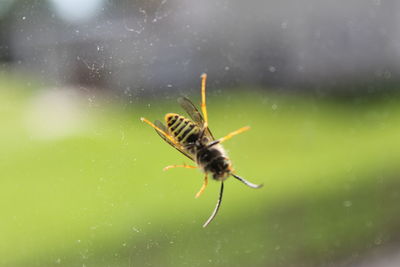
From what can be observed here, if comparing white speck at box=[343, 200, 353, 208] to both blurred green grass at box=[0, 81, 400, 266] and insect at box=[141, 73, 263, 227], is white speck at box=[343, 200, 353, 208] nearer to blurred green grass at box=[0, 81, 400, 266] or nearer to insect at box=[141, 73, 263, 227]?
blurred green grass at box=[0, 81, 400, 266]

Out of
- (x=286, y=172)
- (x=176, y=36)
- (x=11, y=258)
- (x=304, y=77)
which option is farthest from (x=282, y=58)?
(x=11, y=258)

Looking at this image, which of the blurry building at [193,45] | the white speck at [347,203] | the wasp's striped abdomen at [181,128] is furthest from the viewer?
the white speck at [347,203]

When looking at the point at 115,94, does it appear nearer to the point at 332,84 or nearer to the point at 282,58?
the point at 282,58

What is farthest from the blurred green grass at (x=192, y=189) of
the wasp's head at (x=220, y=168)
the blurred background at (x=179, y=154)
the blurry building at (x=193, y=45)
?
the wasp's head at (x=220, y=168)

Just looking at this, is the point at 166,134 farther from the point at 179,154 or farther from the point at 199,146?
the point at 179,154

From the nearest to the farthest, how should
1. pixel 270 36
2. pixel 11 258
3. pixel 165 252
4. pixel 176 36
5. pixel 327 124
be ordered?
pixel 165 252
pixel 11 258
pixel 176 36
pixel 270 36
pixel 327 124

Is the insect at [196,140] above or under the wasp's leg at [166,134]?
above

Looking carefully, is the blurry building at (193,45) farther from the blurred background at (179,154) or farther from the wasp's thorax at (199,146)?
the wasp's thorax at (199,146)
